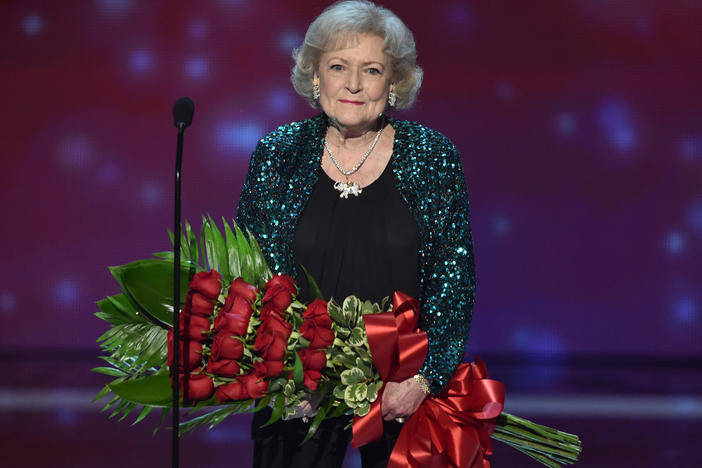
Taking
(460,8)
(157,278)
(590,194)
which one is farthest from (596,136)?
(157,278)

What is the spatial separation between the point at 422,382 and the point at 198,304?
0.45 m

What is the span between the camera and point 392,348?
1661 mm

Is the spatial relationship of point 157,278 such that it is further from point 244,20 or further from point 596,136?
point 596,136

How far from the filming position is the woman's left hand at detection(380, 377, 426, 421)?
172 centimetres

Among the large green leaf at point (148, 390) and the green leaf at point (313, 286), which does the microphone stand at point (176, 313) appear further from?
the green leaf at point (313, 286)

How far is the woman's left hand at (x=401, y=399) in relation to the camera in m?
1.72

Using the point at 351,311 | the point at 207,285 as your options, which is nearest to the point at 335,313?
the point at 351,311

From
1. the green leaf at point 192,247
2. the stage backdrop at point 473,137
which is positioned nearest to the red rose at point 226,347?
the green leaf at point 192,247

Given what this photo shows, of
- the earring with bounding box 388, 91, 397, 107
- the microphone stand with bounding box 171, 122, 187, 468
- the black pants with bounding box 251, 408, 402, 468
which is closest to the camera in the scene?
the microphone stand with bounding box 171, 122, 187, 468

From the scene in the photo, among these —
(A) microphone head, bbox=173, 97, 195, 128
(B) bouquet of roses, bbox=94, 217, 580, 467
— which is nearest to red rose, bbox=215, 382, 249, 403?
(B) bouquet of roses, bbox=94, 217, 580, 467

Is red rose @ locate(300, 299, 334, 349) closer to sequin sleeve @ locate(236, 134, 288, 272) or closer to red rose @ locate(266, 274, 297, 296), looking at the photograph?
red rose @ locate(266, 274, 297, 296)

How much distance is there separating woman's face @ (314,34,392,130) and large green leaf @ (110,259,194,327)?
0.47 meters

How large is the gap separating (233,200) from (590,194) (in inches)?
79.6

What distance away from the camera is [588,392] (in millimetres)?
4906
